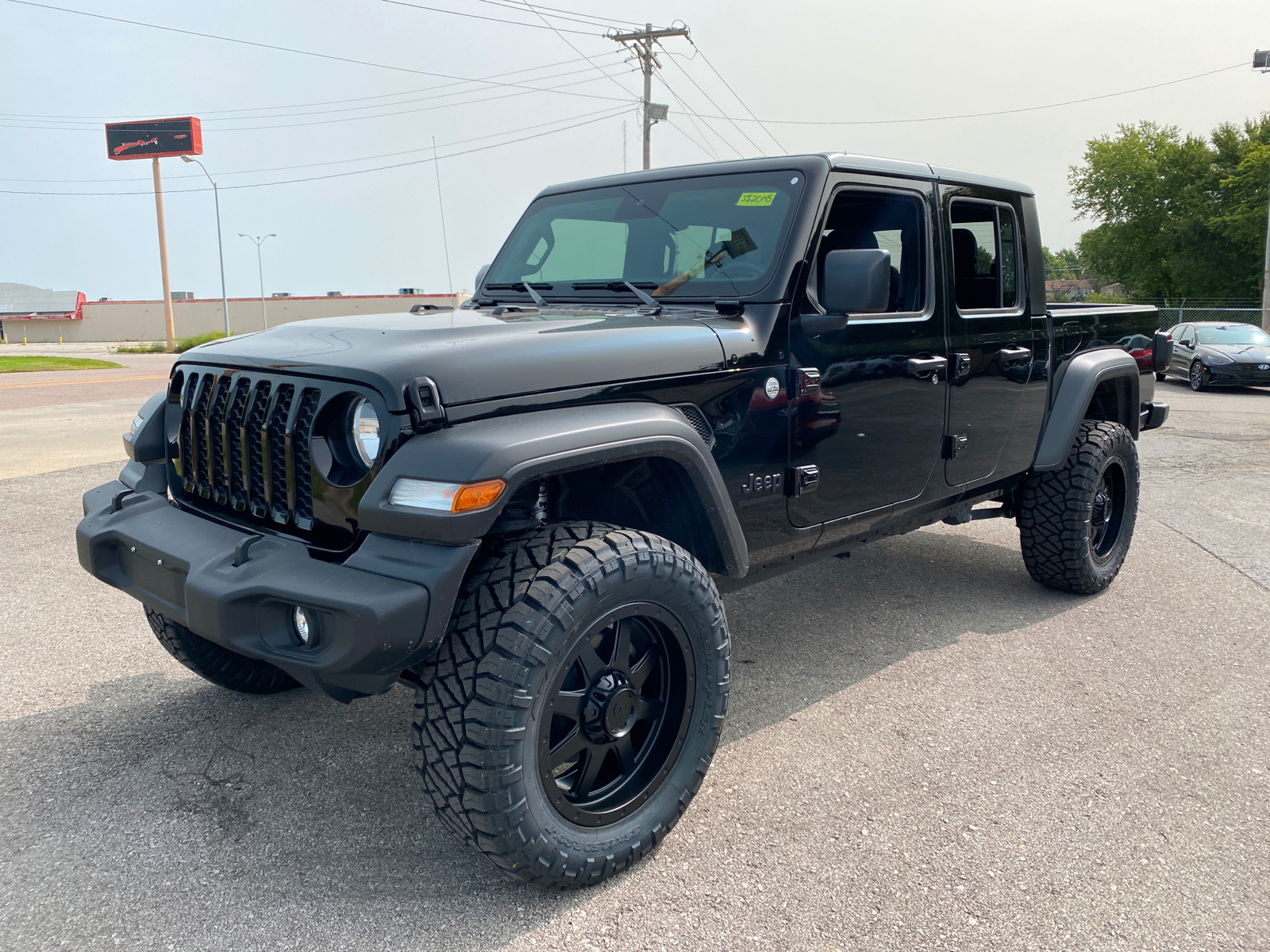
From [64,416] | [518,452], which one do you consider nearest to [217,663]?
[518,452]

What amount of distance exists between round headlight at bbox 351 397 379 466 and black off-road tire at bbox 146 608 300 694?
1.24 meters

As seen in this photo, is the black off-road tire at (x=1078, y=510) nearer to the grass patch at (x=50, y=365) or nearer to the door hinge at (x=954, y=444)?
the door hinge at (x=954, y=444)

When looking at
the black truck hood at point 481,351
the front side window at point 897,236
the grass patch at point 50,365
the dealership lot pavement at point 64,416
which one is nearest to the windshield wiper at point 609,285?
the black truck hood at point 481,351

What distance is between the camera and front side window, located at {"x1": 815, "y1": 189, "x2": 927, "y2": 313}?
3596 millimetres

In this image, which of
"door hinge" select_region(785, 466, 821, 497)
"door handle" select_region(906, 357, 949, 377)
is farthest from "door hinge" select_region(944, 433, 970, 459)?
"door hinge" select_region(785, 466, 821, 497)

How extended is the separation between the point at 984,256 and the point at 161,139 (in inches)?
2922

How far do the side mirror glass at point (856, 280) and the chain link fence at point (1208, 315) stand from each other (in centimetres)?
3286

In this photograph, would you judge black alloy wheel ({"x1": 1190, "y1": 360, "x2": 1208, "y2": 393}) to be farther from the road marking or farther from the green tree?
the green tree

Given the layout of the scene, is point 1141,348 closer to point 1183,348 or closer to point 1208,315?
point 1183,348

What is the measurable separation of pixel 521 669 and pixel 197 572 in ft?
2.85

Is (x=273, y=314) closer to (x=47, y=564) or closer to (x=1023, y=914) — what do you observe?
(x=47, y=564)

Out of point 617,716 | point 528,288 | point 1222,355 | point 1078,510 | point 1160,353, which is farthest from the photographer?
point 1222,355

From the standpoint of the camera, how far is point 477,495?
2186 mm

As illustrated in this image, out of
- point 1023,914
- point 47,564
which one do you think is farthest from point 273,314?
point 1023,914
